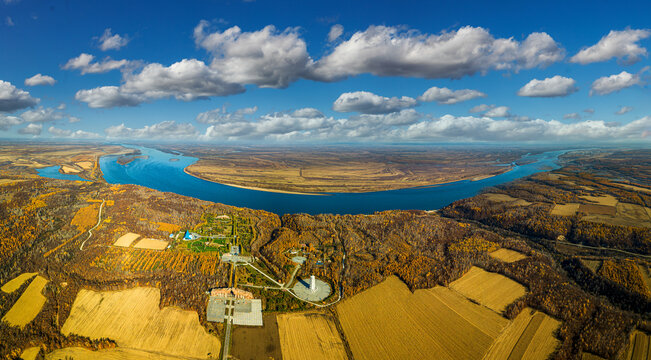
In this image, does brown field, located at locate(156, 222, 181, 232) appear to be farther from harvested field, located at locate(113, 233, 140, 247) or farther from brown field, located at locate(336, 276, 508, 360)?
brown field, located at locate(336, 276, 508, 360)

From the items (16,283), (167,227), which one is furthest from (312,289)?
(16,283)

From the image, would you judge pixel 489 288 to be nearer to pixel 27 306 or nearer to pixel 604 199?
pixel 27 306

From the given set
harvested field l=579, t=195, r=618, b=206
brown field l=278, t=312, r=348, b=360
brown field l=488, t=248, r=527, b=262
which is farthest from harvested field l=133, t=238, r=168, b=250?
harvested field l=579, t=195, r=618, b=206

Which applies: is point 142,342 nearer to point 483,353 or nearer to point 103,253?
point 103,253

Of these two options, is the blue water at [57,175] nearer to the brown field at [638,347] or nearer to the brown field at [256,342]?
the brown field at [256,342]

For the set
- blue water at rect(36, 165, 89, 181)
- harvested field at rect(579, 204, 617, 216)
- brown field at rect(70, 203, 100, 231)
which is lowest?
harvested field at rect(579, 204, 617, 216)

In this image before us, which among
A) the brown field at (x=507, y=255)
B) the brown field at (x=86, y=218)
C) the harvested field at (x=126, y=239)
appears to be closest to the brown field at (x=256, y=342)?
the harvested field at (x=126, y=239)
